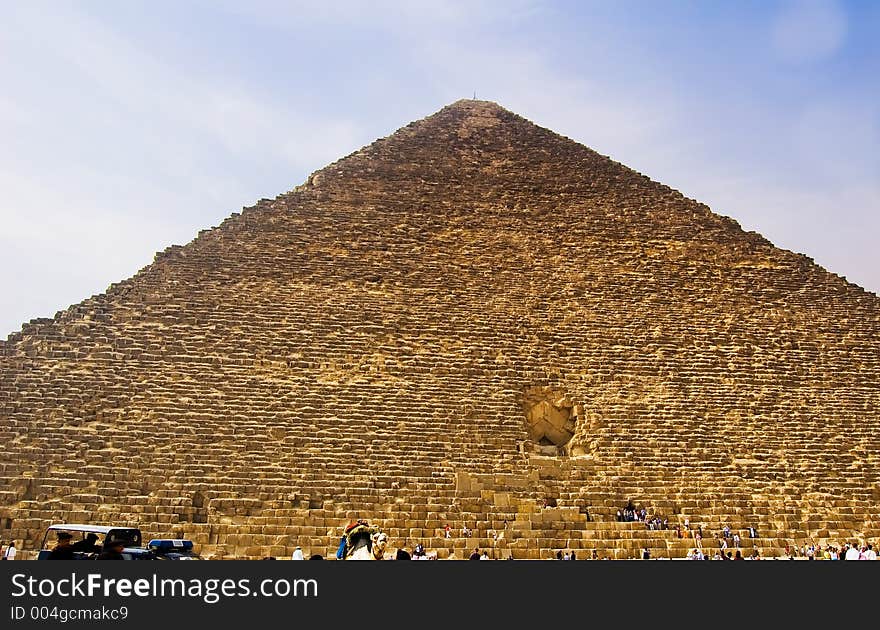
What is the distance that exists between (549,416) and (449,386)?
145 cm

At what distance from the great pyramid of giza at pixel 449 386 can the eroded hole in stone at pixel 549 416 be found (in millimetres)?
30

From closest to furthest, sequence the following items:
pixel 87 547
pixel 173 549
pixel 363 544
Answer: pixel 363 544 → pixel 87 547 → pixel 173 549

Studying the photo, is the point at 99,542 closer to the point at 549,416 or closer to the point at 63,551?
the point at 63,551

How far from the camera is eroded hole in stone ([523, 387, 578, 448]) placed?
11.0m

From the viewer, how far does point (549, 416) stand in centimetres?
1116

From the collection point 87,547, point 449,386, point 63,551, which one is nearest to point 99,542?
point 87,547

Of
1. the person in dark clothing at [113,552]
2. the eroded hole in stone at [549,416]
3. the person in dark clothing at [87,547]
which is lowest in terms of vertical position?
the person in dark clothing at [113,552]

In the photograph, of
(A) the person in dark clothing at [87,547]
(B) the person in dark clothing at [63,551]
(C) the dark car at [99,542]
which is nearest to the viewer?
(B) the person in dark clothing at [63,551]

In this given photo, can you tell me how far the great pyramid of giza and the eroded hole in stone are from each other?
1.2 inches

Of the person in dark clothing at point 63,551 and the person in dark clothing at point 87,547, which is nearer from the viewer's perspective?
the person in dark clothing at point 63,551

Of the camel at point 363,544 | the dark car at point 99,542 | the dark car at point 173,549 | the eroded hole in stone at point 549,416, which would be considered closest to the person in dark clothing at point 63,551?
the dark car at point 99,542

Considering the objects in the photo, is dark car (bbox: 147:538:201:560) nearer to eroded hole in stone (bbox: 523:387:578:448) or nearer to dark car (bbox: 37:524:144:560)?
dark car (bbox: 37:524:144:560)

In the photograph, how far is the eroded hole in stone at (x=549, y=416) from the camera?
1105 cm

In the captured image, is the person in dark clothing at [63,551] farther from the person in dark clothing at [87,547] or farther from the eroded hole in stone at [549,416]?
the eroded hole in stone at [549,416]
